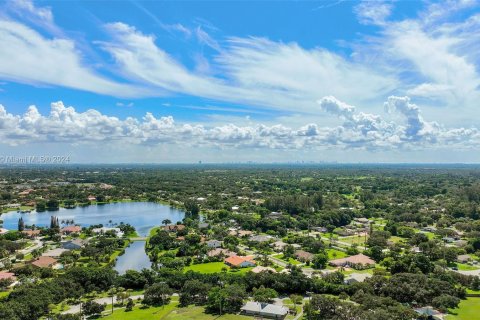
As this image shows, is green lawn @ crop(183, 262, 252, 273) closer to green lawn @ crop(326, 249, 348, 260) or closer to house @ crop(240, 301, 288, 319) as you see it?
house @ crop(240, 301, 288, 319)

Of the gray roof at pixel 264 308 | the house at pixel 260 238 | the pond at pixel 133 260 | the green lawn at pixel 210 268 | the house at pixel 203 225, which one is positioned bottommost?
the pond at pixel 133 260

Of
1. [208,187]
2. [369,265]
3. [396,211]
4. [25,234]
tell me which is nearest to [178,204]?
[208,187]

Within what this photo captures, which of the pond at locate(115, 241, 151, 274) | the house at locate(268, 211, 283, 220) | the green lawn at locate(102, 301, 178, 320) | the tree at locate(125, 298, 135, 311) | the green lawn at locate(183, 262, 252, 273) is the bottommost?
the pond at locate(115, 241, 151, 274)

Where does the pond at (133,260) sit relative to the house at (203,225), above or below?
below

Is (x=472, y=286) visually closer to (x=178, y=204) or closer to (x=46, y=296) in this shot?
(x=46, y=296)

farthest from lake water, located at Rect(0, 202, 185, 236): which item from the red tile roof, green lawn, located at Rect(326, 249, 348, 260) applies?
green lawn, located at Rect(326, 249, 348, 260)

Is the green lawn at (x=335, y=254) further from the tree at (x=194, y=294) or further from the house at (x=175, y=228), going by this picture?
the house at (x=175, y=228)

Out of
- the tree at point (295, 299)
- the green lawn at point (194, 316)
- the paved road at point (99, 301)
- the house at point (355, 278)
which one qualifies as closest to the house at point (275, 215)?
the house at point (355, 278)

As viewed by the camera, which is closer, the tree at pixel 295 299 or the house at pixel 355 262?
the tree at pixel 295 299
